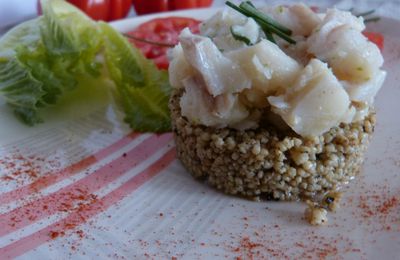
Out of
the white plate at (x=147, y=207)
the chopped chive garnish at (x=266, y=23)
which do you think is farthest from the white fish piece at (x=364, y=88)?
the white plate at (x=147, y=207)

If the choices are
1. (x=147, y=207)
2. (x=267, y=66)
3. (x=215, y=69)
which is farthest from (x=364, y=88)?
(x=147, y=207)

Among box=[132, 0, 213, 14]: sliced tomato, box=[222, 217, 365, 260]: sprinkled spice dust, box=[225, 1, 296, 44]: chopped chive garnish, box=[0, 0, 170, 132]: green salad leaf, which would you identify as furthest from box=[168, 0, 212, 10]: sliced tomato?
box=[222, 217, 365, 260]: sprinkled spice dust

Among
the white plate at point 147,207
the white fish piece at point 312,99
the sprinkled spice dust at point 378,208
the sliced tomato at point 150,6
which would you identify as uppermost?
the white fish piece at point 312,99

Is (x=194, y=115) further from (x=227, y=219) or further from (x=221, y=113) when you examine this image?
(x=227, y=219)

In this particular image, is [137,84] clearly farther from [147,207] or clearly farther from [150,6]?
[150,6]

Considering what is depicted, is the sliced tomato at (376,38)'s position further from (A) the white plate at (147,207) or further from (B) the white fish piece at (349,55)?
(B) the white fish piece at (349,55)

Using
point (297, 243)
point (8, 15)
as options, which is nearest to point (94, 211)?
point (297, 243)
